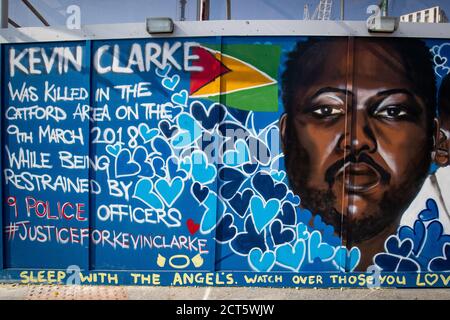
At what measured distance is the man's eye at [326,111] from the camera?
12.9 feet

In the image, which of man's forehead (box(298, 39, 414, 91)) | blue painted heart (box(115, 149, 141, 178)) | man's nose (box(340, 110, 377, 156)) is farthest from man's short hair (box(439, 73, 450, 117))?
blue painted heart (box(115, 149, 141, 178))

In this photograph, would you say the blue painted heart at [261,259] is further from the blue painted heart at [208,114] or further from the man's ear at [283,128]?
the blue painted heart at [208,114]

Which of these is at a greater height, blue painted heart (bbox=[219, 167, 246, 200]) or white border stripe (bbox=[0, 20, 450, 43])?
white border stripe (bbox=[0, 20, 450, 43])

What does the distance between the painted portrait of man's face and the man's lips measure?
0.01 metres

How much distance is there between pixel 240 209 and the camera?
395cm

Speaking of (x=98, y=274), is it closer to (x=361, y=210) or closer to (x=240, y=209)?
(x=240, y=209)

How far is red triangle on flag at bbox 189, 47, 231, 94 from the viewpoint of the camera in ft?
12.9

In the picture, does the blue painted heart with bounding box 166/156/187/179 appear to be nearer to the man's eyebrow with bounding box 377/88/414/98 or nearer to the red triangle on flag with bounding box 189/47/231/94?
the red triangle on flag with bounding box 189/47/231/94

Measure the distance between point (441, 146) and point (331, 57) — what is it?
1.69 metres

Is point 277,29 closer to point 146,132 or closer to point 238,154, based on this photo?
point 238,154

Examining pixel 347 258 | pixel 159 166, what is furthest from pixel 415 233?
pixel 159 166

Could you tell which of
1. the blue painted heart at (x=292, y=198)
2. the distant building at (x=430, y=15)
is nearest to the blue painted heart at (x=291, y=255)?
the blue painted heart at (x=292, y=198)

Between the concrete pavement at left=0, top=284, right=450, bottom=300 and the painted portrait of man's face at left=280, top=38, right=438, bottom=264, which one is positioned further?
the painted portrait of man's face at left=280, top=38, right=438, bottom=264

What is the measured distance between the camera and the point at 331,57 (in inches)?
153
